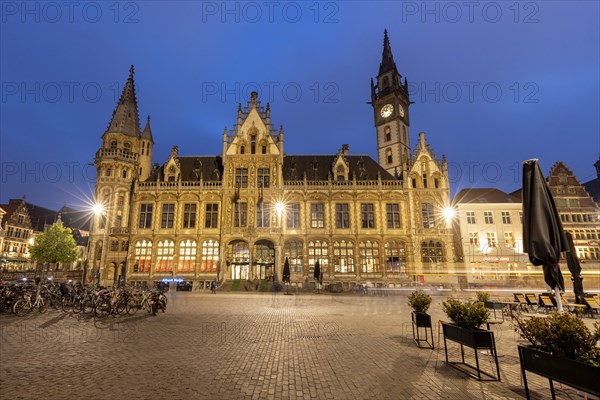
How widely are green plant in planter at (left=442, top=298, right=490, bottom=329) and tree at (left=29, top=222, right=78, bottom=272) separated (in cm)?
4735

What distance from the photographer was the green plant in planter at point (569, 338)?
427cm

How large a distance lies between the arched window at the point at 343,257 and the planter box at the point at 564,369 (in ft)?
96.6

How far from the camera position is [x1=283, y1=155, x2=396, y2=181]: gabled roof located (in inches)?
1475

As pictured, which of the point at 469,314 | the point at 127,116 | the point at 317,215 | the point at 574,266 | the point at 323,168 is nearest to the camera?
the point at 469,314

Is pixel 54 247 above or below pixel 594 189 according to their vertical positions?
below

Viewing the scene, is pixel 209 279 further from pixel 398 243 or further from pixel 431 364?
pixel 431 364

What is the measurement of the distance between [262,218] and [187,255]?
9.28m

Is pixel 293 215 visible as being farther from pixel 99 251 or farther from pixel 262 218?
pixel 99 251

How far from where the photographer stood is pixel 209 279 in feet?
109

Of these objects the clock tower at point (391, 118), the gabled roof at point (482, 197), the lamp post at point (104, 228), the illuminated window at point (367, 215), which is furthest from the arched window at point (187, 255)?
the gabled roof at point (482, 197)

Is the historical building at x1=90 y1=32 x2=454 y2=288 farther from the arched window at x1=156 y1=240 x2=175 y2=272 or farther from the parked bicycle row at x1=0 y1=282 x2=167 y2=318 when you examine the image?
the parked bicycle row at x1=0 y1=282 x2=167 y2=318

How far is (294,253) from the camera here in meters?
34.3

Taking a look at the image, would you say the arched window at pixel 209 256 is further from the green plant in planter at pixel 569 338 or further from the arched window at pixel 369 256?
the green plant in planter at pixel 569 338

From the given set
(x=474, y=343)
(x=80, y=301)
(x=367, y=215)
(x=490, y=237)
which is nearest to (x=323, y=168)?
(x=367, y=215)
